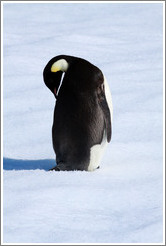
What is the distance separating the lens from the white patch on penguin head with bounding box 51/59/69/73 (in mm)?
3445

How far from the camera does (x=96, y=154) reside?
11.5ft

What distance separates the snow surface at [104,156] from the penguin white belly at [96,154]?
65 mm

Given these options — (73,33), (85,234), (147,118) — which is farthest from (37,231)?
(73,33)

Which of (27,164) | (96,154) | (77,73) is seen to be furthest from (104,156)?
(77,73)

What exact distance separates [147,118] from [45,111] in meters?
0.73

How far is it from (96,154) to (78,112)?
10.6 inches

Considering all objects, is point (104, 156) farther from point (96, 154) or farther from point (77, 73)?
point (77, 73)

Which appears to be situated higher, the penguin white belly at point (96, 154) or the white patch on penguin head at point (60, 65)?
the white patch on penguin head at point (60, 65)

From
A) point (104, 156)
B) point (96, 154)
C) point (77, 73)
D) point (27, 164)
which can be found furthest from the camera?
point (104, 156)

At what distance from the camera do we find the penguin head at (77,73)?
3.39m

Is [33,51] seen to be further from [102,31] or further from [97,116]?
[97,116]

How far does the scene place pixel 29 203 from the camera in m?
2.74

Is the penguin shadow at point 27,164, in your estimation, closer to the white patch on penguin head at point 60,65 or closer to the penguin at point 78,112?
the penguin at point 78,112

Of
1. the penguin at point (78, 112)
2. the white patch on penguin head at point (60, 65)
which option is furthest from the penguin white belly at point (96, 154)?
the white patch on penguin head at point (60, 65)
